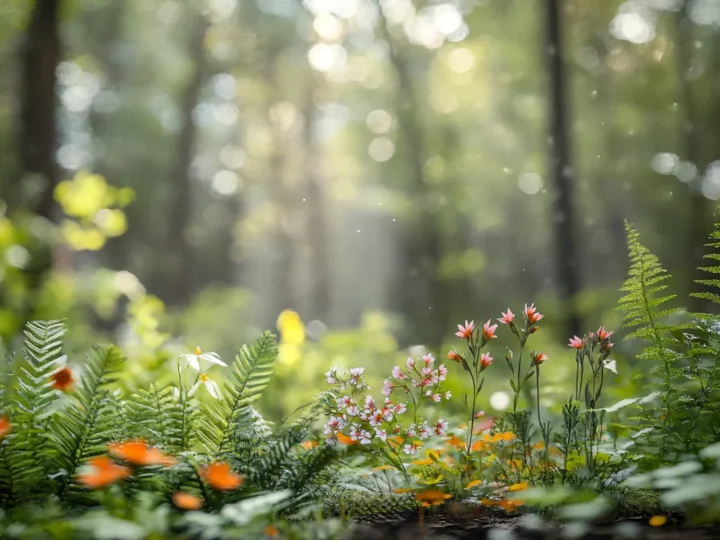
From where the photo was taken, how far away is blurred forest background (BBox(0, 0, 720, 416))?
5.52 metres

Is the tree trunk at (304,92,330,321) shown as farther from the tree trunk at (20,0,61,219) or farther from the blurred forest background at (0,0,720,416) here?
the tree trunk at (20,0,61,219)

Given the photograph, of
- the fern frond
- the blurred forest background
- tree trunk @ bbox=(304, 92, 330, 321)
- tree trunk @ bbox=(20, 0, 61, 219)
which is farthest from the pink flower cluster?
tree trunk @ bbox=(304, 92, 330, 321)

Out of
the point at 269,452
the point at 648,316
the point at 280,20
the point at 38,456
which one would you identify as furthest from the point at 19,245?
the point at 280,20

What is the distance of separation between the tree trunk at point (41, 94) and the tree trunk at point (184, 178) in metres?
8.31

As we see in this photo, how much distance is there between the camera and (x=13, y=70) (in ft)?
27.9

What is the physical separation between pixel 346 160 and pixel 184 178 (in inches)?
181

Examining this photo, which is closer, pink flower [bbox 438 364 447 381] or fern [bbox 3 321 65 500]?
fern [bbox 3 321 65 500]

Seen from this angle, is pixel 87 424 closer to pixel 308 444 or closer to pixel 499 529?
Result: pixel 308 444

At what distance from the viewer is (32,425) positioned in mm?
1547

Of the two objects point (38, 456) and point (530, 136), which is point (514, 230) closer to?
point (530, 136)

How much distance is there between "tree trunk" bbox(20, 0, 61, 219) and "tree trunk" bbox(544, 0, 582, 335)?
4869 millimetres

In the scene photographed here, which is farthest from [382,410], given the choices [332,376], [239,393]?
[239,393]

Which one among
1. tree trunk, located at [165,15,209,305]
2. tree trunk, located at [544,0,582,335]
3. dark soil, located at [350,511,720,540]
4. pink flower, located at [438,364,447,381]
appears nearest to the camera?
dark soil, located at [350,511,720,540]

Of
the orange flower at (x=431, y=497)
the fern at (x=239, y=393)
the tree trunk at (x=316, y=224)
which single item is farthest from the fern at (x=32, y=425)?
the tree trunk at (x=316, y=224)
